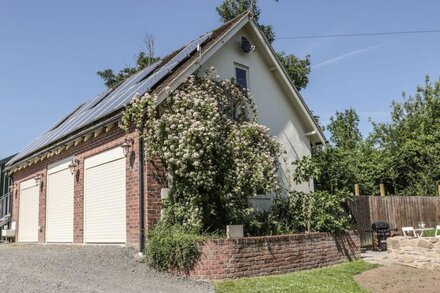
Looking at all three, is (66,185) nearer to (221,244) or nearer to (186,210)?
(186,210)

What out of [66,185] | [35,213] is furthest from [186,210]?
[35,213]

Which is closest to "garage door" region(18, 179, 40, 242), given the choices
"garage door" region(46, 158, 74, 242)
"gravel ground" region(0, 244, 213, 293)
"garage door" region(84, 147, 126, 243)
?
"garage door" region(46, 158, 74, 242)

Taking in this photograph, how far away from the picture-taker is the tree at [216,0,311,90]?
2919 cm

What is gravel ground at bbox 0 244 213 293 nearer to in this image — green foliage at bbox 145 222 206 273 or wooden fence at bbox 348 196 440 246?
green foliage at bbox 145 222 206 273

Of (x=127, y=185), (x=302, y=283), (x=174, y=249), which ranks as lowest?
(x=302, y=283)

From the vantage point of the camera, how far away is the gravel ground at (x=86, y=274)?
8.75m

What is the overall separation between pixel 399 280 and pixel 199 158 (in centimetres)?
557

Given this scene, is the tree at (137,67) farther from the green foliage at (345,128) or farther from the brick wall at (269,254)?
the brick wall at (269,254)

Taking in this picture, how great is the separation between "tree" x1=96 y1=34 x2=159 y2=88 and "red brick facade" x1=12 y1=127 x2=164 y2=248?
67.6 ft

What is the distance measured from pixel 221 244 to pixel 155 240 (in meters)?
1.69

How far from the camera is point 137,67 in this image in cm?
3797

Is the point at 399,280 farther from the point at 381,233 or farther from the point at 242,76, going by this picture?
the point at 242,76

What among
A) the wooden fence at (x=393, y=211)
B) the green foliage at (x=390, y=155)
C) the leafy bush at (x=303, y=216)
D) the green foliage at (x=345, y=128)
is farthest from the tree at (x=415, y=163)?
the leafy bush at (x=303, y=216)

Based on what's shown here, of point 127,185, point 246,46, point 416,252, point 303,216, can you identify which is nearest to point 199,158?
point 127,185
